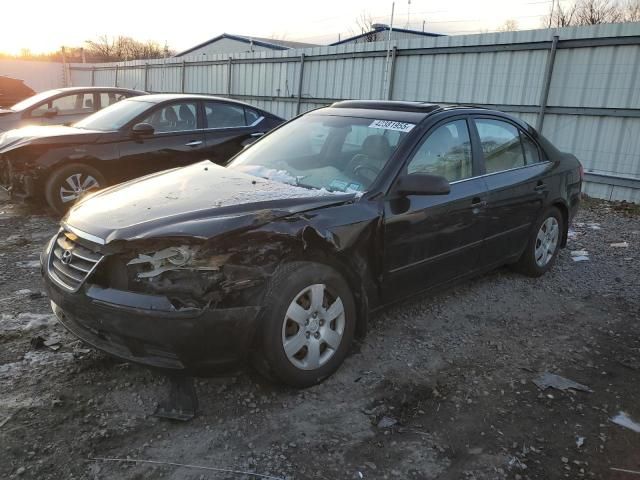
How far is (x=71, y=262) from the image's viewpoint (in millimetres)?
2879

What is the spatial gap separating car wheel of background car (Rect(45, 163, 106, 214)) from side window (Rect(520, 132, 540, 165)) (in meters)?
5.14

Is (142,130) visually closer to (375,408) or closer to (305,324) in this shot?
(305,324)

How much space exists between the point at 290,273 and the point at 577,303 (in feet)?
10.2

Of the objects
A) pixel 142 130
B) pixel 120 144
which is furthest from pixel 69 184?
pixel 142 130

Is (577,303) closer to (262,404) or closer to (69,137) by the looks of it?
(262,404)

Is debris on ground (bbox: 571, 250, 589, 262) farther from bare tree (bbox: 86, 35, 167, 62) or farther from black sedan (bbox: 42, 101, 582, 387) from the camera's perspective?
bare tree (bbox: 86, 35, 167, 62)

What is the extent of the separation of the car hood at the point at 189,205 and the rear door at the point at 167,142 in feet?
11.5

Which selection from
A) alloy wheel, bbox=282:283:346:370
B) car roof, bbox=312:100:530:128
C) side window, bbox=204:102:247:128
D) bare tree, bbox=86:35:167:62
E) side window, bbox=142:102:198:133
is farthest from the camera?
bare tree, bbox=86:35:167:62

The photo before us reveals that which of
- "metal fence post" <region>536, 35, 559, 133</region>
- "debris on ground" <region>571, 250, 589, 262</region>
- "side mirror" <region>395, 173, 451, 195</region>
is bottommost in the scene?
"debris on ground" <region>571, 250, 589, 262</region>

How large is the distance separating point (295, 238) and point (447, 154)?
167cm

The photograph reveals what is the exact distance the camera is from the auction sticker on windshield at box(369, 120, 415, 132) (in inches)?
147

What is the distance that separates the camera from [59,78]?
86.4 ft

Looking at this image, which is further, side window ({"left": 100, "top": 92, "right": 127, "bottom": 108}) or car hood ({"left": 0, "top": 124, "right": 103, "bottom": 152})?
side window ({"left": 100, "top": 92, "right": 127, "bottom": 108})

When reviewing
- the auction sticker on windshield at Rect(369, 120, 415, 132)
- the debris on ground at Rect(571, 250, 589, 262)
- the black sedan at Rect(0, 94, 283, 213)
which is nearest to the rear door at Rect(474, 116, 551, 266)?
the auction sticker on windshield at Rect(369, 120, 415, 132)
